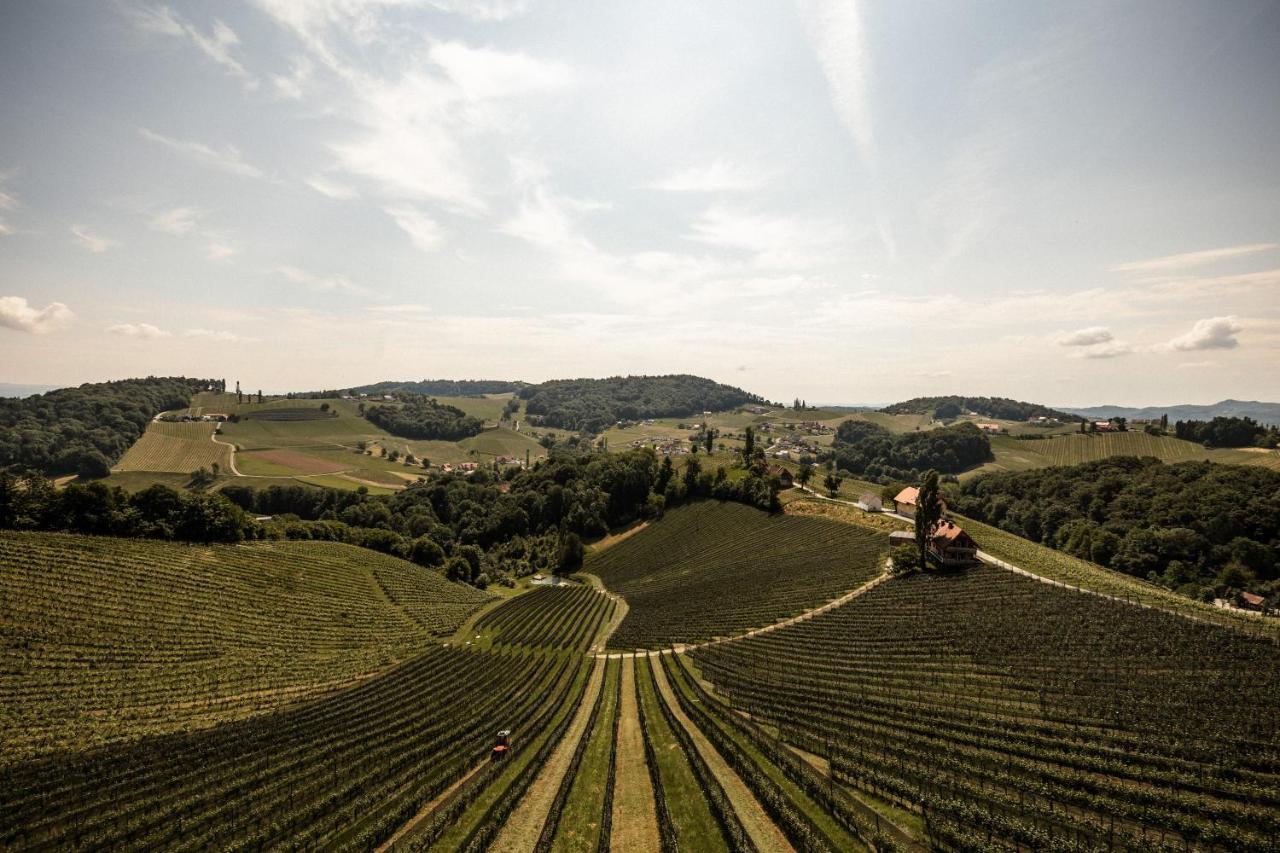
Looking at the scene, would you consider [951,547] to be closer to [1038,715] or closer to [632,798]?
[1038,715]

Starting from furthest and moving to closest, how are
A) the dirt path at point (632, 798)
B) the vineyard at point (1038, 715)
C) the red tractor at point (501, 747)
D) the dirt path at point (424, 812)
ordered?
the red tractor at point (501, 747) < the dirt path at point (632, 798) < the dirt path at point (424, 812) < the vineyard at point (1038, 715)

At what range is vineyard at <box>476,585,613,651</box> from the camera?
62.4 metres

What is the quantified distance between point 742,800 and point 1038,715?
64.3 ft

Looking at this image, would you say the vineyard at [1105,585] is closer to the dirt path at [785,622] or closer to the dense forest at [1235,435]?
the dirt path at [785,622]

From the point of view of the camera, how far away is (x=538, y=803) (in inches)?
1068

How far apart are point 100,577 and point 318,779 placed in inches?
1785

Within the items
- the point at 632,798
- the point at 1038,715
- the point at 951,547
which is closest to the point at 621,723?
the point at 632,798

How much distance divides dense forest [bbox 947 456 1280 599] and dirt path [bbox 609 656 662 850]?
10670 cm

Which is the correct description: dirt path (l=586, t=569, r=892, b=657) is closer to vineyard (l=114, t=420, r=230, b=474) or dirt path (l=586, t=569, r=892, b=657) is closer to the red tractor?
the red tractor

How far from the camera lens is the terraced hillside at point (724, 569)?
6375cm

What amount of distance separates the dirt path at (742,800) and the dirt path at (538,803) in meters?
7.93

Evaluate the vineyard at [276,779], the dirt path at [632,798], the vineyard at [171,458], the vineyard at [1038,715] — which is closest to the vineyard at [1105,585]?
the vineyard at [1038,715]

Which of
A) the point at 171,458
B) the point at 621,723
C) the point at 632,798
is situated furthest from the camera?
the point at 171,458

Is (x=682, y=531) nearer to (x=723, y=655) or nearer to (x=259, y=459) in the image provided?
(x=723, y=655)
